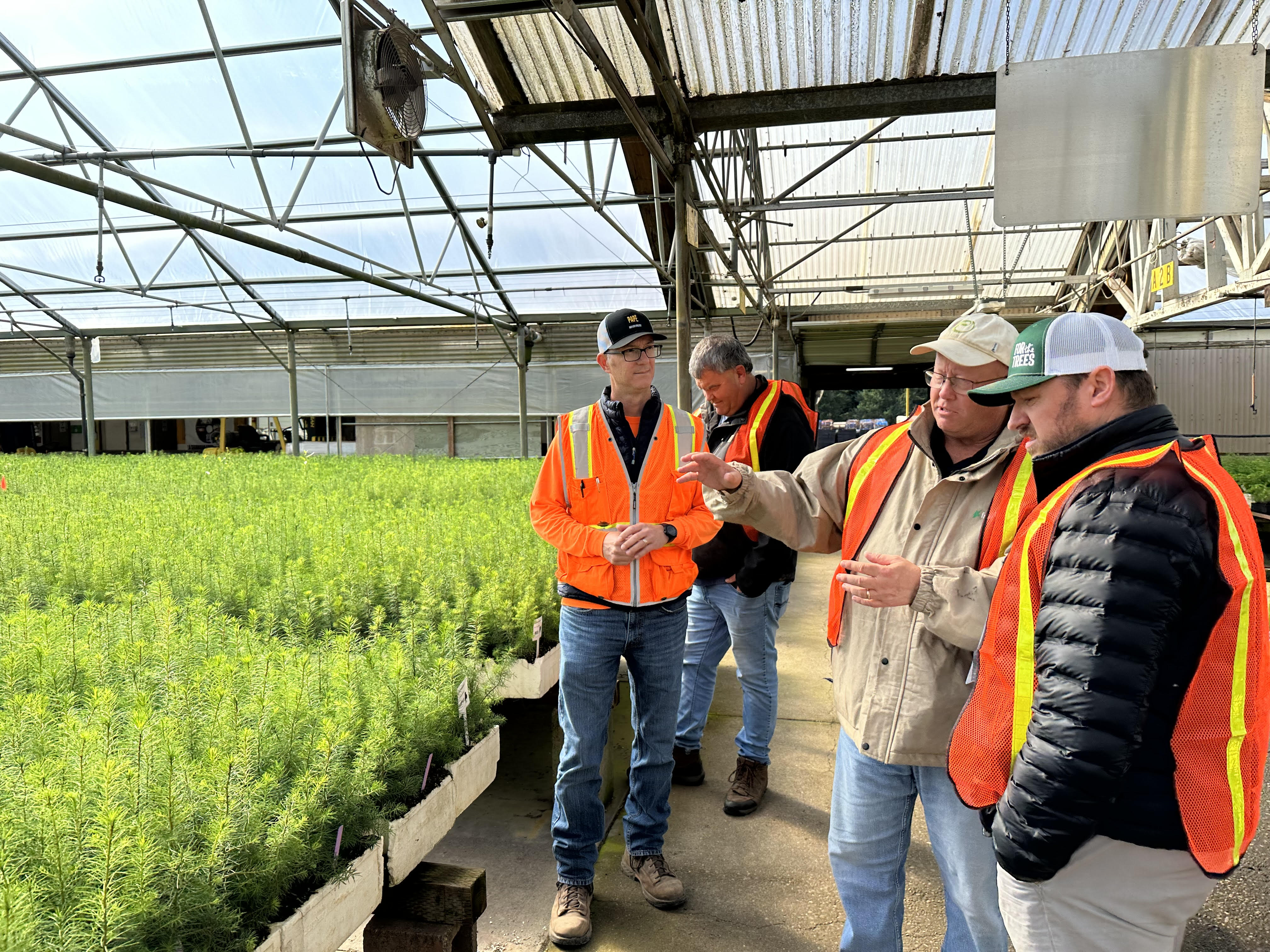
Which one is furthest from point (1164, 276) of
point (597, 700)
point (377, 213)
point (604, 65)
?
point (377, 213)

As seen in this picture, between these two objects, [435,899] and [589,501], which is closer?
[435,899]

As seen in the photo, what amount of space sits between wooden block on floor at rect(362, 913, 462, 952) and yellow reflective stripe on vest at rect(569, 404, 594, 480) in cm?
125

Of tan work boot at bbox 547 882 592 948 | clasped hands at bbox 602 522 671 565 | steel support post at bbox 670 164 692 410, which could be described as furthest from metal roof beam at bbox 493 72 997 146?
tan work boot at bbox 547 882 592 948

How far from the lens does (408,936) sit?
1954 millimetres

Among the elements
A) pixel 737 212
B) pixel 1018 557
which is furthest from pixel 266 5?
pixel 1018 557

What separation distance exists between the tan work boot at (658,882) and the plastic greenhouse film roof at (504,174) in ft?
12.3

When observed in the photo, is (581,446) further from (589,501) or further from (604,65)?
(604,65)

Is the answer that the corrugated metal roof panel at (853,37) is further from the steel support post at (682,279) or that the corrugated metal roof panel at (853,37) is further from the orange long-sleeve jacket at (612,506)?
the orange long-sleeve jacket at (612,506)

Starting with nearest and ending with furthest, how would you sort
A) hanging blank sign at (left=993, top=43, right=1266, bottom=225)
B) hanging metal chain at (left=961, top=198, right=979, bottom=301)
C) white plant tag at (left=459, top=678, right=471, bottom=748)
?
white plant tag at (left=459, top=678, right=471, bottom=748) < hanging blank sign at (left=993, top=43, right=1266, bottom=225) < hanging metal chain at (left=961, top=198, right=979, bottom=301)

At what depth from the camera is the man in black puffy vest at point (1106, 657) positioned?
1146 millimetres

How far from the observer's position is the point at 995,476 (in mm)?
1708

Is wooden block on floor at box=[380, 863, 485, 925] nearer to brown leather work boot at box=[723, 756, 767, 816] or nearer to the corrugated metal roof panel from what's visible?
brown leather work boot at box=[723, 756, 767, 816]

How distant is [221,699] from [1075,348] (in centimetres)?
192

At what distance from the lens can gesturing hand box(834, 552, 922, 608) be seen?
158cm
